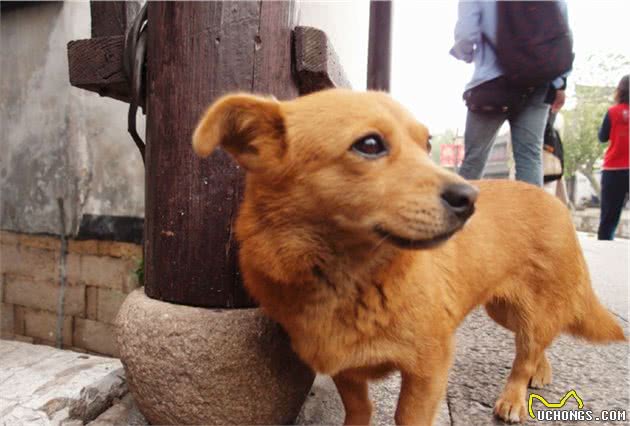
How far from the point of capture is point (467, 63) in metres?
3.32

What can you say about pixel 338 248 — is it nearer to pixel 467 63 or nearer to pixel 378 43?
pixel 467 63

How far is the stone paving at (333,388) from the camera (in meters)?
1.84

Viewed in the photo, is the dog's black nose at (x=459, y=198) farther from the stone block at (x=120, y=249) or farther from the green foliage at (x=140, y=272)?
the stone block at (x=120, y=249)

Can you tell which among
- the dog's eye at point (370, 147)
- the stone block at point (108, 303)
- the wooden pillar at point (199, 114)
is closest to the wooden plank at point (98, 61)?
the wooden pillar at point (199, 114)

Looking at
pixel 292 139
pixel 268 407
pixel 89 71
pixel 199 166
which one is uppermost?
pixel 89 71

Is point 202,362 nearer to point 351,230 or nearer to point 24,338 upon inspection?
point 351,230

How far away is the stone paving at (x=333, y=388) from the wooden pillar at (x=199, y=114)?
0.63 m

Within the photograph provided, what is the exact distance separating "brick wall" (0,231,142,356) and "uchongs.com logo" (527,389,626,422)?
3176 mm

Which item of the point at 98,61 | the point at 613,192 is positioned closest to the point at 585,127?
the point at 613,192

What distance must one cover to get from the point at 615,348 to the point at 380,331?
1783 mm

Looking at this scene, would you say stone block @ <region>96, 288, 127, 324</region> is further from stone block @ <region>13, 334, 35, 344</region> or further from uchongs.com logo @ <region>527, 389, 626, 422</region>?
uchongs.com logo @ <region>527, 389, 626, 422</region>

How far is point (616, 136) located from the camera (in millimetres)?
6211

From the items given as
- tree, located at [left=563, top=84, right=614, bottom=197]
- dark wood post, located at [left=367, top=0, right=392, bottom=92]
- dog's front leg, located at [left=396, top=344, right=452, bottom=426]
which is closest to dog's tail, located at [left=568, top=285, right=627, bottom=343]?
dog's front leg, located at [left=396, top=344, right=452, bottom=426]

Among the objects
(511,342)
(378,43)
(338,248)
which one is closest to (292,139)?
(338,248)
